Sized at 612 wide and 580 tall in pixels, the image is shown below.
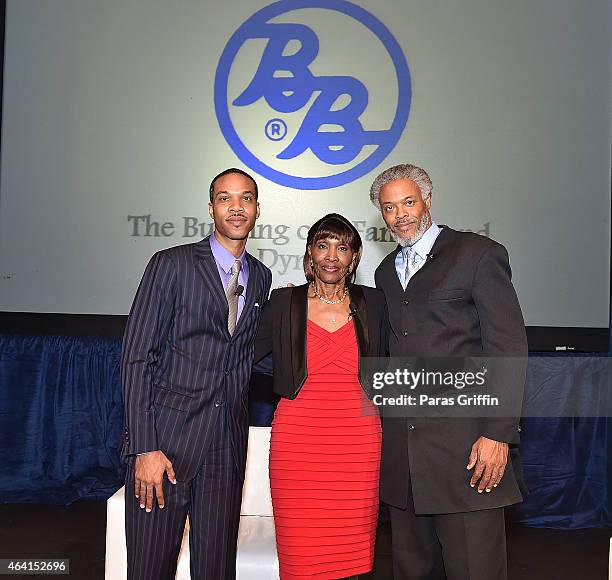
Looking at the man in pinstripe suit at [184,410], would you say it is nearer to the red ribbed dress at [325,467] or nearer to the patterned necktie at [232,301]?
the patterned necktie at [232,301]

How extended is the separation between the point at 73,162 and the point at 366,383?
2.80 meters

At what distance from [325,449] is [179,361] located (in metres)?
0.52

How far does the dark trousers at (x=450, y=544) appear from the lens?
2.03m

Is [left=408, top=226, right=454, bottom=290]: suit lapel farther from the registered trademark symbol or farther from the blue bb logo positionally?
the registered trademark symbol

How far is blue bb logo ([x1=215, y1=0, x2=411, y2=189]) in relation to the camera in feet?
13.8

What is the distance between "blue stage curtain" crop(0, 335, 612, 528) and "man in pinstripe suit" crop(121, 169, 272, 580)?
1983 mm

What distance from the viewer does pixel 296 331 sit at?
7.17 feet

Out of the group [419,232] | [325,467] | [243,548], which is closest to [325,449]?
[325,467]

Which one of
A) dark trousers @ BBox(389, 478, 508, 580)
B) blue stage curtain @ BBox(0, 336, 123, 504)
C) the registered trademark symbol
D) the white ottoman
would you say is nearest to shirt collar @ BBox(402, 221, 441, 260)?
dark trousers @ BBox(389, 478, 508, 580)

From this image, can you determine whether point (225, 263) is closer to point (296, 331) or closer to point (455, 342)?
point (296, 331)

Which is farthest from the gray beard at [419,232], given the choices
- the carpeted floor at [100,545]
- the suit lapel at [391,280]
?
the carpeted floor at [100,545]

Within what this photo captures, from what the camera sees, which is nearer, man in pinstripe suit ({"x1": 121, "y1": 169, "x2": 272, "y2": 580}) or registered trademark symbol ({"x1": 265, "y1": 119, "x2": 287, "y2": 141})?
man in pinstripe suit ({"x1": 121, "y1": 169, "x2": 272, "y2": 580})

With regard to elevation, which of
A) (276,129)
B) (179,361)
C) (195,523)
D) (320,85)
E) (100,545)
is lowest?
(100,545)

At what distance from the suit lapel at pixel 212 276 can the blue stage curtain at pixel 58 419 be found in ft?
7.30
